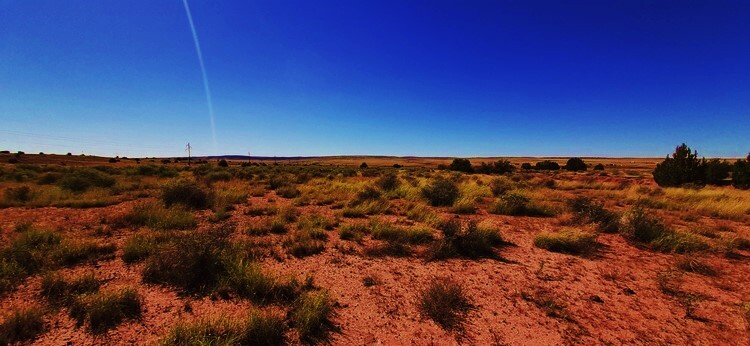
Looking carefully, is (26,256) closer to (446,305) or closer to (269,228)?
(269,228)

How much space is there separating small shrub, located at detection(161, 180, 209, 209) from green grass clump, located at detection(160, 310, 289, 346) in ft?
31.6

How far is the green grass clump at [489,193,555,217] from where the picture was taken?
1141cm

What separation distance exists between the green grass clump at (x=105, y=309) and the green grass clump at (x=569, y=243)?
8076 mm

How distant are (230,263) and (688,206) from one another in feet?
58.0

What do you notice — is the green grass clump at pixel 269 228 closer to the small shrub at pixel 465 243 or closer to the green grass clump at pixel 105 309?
the green grass clump at pixel 105 309

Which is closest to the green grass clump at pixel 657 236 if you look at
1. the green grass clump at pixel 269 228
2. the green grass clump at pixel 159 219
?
the green grass clump at pixel 269 228

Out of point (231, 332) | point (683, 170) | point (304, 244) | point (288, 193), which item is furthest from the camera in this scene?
point (683, 170)

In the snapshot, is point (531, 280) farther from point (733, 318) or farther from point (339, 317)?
point (339, 317)

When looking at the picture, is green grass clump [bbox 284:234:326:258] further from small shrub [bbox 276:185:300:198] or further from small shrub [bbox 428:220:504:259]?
small shrub [bbox 276:185:300:198]

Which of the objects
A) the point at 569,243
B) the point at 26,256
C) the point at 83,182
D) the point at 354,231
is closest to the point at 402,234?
the point at 354,231

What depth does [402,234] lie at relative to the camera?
7.72 metres

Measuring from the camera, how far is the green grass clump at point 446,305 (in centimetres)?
399

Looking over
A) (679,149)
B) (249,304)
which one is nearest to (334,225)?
(249,304)

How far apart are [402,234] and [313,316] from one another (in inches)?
166
